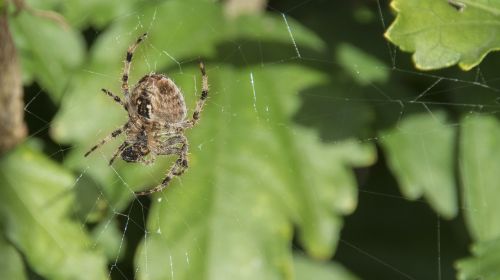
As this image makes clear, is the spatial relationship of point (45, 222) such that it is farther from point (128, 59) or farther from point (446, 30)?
point (446, 30)

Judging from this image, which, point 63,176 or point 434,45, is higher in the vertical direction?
point 434,45

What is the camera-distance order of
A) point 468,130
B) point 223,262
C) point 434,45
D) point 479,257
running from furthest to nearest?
1. point 468,130
2. point 223,262
3. point 479,257
4. point 434,45

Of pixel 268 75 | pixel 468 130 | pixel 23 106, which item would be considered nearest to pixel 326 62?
pixel 268 75

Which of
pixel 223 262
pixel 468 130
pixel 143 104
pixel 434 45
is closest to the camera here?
pixel 434 45

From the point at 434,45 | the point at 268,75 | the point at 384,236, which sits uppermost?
the point at 434,45

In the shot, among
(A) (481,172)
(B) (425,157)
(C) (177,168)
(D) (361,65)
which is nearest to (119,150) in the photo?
(C) (177,168)

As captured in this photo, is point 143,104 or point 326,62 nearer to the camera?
point 326,62

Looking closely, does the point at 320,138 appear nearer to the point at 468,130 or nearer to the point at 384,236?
the point at 468,130

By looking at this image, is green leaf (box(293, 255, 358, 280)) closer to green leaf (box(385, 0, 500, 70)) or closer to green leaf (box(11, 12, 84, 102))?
green leaf (box(11, 12, 84, 102))
